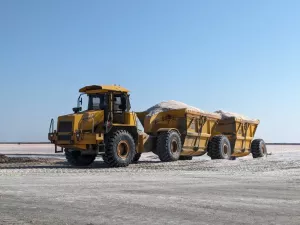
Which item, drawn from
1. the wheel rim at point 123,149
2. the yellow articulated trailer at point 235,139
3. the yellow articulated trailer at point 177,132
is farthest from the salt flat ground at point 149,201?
the yellow articulated trailer at point 235,139

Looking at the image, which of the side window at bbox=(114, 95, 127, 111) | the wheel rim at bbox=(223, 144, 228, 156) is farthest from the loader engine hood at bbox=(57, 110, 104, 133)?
the wheel rim at bbox=(223, 144, 228, 156)

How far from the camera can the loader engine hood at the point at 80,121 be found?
53.2 feet

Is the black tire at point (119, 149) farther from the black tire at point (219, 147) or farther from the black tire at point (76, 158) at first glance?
the black tire at point (219, 147)

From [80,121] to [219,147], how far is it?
24.4 feet

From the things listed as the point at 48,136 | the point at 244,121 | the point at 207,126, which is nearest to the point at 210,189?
the point at 48,136

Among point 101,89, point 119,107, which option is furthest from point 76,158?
point 101,89

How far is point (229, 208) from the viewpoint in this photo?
22.9ft

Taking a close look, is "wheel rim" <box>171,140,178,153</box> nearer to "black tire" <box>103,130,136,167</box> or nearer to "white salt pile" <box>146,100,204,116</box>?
"black tire" <box>103,130,136,167</box>

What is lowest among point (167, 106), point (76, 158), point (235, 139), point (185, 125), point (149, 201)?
point (149, 201)

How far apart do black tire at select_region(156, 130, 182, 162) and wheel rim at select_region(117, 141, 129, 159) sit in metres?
2.09

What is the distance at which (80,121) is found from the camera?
1628 cm

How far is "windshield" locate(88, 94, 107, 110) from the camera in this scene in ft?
56.4

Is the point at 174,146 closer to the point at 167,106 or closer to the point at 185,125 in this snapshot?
the point at 185,125

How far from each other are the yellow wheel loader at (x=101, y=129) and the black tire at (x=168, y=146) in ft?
3.81
